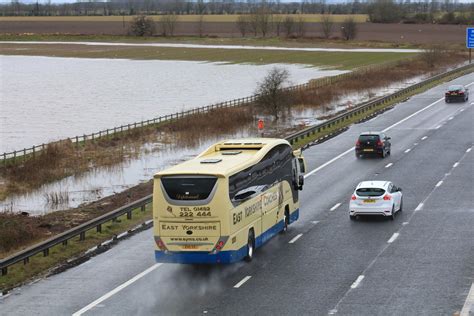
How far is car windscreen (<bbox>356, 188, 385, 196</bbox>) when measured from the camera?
133 feet

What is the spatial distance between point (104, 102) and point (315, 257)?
245 feet

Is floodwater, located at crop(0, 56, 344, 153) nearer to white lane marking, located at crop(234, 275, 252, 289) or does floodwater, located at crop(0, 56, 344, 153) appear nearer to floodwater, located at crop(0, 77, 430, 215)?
floodwater, located at crop(0, 77, 430, 215)

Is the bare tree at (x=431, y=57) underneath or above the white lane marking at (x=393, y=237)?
underneath

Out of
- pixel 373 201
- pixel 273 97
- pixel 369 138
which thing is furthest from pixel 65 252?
pixel 273 97

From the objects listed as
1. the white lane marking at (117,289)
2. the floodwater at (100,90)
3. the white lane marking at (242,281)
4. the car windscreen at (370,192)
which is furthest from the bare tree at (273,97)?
the white lane marking at (242,281)

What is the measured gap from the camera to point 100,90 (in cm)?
12019

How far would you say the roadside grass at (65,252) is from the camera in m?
32.4

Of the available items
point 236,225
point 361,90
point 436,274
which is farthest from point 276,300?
point 361,90

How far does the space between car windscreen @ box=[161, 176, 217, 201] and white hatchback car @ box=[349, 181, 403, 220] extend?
38.2 feet

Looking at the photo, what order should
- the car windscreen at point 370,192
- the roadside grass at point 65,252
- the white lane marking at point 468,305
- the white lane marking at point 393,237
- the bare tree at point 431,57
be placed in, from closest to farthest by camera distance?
the white lane marking at point 468,305
the roadside grass at point 65,252
the white lane marking at point 393,237
the car windscreen at point 370,192
the bare tree at point 431,57

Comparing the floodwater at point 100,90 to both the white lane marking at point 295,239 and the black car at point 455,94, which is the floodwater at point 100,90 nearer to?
the black car at point 455,94

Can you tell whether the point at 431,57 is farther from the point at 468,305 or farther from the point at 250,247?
the point at 468,305

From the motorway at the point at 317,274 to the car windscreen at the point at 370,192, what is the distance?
119cm

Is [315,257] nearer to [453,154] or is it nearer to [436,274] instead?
[436,274]
